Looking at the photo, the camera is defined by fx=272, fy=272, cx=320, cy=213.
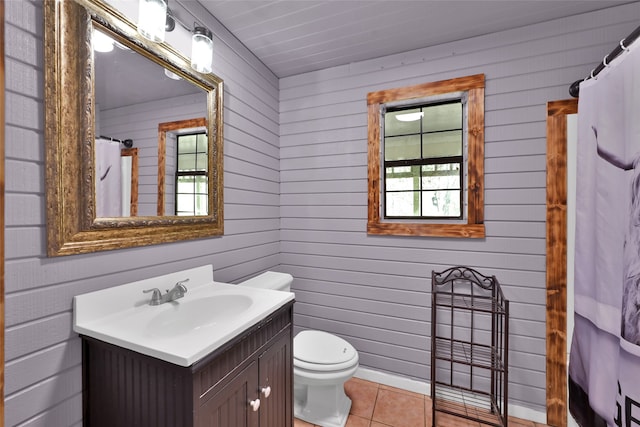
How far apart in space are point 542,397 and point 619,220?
131 cm

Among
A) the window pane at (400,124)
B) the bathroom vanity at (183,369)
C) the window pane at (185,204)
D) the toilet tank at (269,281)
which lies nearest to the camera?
the bathroom vanity at (183,369)

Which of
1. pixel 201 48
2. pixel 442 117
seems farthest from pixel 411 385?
pixel 201 48

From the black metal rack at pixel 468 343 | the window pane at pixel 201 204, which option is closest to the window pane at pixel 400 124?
the black metal rack at pixel 468 343

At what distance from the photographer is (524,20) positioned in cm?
172

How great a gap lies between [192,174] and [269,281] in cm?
89

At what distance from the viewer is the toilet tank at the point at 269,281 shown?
1862 millimetres

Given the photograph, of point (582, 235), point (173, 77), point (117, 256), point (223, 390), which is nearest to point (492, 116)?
point (582, 235)

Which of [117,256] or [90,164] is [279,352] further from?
[90,164]

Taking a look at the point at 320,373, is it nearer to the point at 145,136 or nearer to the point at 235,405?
the point at 235,405

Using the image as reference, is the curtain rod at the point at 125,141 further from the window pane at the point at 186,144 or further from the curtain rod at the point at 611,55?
the curtain rod at the point at 611,55

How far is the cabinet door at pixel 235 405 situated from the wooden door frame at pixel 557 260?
184 centimetres

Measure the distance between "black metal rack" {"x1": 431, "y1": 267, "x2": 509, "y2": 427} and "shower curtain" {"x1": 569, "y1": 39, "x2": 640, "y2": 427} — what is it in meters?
0.40

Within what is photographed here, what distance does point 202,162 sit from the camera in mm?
1631

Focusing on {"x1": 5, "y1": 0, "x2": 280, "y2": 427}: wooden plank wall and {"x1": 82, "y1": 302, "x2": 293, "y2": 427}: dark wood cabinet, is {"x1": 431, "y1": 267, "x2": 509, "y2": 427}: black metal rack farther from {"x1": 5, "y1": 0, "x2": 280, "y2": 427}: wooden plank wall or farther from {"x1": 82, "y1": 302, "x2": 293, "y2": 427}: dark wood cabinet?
{"x1": 5, "y1": 0, "x2": 280, "y2": 427}: wooden plank wall
